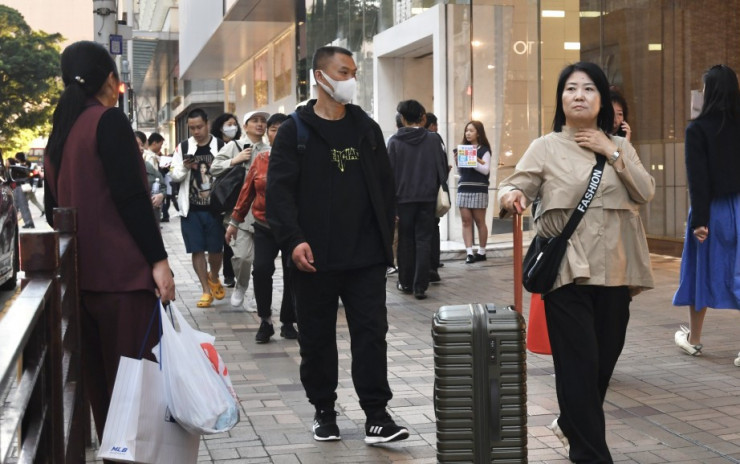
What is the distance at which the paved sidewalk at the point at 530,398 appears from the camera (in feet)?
17.4

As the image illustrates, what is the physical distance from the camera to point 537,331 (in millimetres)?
5922

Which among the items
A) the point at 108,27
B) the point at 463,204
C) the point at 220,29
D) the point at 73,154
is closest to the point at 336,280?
the point at 73,154

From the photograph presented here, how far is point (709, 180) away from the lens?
7.07m

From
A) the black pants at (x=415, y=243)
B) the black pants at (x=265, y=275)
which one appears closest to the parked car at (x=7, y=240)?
the black pants at (x=265, y=275)

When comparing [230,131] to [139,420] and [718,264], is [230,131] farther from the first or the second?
[139,420]

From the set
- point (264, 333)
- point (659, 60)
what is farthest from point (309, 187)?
point (659, 60)

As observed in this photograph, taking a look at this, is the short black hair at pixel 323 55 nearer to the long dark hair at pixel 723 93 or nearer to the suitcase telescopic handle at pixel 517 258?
the suitcase telescopic handle at pixel 517 258

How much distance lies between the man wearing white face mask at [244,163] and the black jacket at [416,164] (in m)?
1.71

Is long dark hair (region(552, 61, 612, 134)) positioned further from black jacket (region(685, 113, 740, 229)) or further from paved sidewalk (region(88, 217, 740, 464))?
black jacket (region(685, 113, 740, 229))

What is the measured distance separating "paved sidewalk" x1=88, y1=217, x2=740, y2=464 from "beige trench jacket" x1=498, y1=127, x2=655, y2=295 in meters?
1.02

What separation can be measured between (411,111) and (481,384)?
713 cm

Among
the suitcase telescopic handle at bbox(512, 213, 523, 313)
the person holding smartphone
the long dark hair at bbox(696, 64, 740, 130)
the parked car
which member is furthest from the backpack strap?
the parked car

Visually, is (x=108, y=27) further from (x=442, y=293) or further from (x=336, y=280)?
(x=336, y=280)

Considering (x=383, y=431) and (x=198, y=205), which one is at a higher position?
(x=198, y=205)
